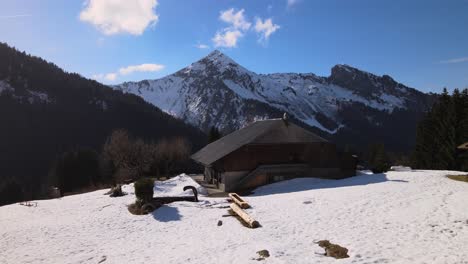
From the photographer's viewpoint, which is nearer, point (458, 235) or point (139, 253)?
point (458, 235)

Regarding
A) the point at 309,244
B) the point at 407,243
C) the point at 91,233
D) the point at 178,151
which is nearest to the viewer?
the point at 407,243

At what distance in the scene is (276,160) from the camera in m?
43.4

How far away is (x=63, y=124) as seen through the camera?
609 feet

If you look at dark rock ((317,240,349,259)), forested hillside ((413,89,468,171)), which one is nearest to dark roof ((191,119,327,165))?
forested hillside ((413,89,468,171))

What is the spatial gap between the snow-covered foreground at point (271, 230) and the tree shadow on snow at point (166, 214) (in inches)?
3.1

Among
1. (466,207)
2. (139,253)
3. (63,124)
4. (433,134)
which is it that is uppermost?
(63,124)

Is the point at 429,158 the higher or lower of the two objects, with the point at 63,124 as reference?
lower

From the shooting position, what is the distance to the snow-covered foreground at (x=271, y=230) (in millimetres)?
15422

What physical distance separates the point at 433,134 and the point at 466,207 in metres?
48.7

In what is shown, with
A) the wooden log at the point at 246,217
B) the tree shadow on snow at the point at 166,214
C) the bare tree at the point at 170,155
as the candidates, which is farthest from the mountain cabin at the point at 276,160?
the bare tree at the point at 170,155

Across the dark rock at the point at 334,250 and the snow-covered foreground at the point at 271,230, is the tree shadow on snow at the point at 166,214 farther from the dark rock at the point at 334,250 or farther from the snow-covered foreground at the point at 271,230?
the dark rock at the point at 334,250

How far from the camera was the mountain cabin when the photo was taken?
41844mm

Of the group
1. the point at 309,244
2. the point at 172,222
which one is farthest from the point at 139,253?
the point at 309,244

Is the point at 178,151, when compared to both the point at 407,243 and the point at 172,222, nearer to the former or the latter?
the point at 172,222
